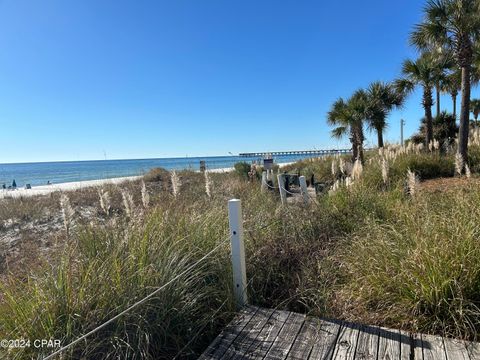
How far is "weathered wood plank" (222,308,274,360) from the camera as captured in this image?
7.86 ft

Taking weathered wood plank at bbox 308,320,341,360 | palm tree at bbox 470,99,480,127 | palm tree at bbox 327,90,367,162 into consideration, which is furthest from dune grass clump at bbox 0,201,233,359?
palm tree at bbox 470,99,480,127

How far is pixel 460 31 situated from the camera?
11.0m

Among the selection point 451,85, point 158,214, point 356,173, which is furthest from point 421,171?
point 451,85

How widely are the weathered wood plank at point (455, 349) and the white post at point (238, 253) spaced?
5.62ft

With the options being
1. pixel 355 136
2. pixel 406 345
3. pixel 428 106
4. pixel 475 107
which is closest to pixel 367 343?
pixel 406 345

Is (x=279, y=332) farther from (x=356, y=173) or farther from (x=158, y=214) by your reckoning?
(x=356, y=173)

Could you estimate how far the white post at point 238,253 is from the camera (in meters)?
3.07

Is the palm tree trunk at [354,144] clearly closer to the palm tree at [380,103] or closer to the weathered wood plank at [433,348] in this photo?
the palm tree at [380,103]

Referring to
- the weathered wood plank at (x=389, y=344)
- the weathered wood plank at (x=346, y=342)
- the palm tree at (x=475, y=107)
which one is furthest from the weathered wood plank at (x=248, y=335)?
the palm tree at (x=475, y=107)

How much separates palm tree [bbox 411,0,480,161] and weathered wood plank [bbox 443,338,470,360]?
33.7 feet

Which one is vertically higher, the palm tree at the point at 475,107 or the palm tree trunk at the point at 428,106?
the palm tree at the point at 475,107

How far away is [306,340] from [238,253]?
99cm

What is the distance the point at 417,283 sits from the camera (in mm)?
2654

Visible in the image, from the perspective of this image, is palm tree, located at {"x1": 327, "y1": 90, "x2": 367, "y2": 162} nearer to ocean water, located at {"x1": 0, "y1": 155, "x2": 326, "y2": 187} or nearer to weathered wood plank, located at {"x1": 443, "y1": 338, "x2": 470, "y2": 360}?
ocean water, located at {"x1": 0, "y1": 155, "x2": 326, "y2": 187}
